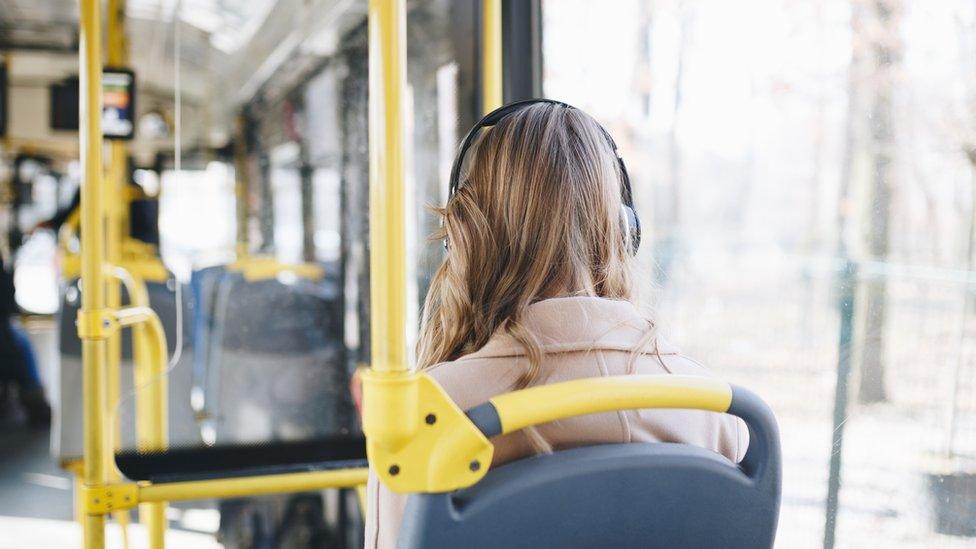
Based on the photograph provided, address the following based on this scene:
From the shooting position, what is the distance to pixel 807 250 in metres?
2.95

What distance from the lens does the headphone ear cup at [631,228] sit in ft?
A: 3.96

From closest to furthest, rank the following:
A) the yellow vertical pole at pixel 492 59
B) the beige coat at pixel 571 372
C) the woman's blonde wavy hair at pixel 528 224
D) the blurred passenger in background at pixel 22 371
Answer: the beige coat at pixel 571 372 < the woman's blonde wavy hair at pixel 528 224 < the yellow vertical pole at pixel 492 59 < the blurred passenger in background at pixel 22 371

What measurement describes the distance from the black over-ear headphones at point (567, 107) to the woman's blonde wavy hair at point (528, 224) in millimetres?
11

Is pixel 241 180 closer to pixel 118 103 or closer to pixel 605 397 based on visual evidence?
pixel 118 103

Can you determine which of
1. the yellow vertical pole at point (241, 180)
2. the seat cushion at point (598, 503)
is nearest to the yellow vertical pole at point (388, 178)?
the seat cushion at point (598, 503)

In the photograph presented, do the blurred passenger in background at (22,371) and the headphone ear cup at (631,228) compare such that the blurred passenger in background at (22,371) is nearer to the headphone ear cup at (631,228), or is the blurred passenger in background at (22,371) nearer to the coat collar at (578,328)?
the headphone ear cup at (631,228)

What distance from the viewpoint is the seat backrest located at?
83cm

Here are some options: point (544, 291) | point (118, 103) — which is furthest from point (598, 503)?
point (118, 103)

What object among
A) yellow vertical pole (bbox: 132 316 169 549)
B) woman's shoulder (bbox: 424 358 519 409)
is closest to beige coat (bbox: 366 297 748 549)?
woman's shoulder (bbox: 424 358 519 409)

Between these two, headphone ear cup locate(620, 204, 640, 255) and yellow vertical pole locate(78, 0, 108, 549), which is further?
yellow vertical pole locate(78, 0, 108, 549)

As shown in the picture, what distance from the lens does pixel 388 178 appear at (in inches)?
33.0

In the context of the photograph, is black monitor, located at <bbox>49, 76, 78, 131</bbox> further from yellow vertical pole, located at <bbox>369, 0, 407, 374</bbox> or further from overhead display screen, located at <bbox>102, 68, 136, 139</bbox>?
yellow vertical pole, located at <bbox>369, 0, 407, 374</bbox>

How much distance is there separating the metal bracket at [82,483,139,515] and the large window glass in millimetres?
1160

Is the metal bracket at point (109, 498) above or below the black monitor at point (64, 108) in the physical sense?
below
